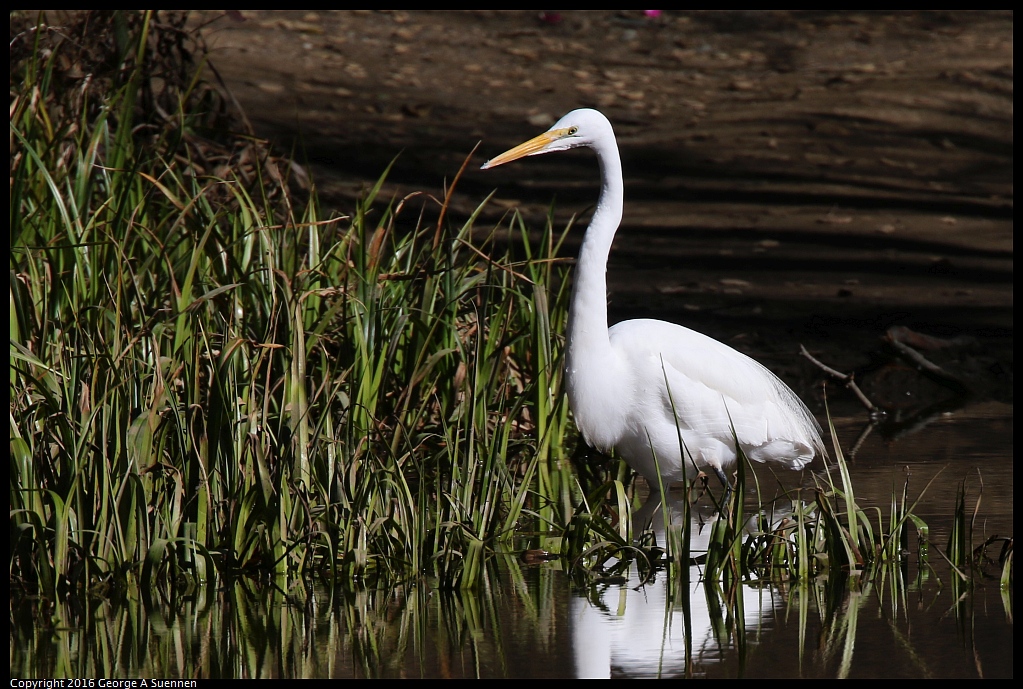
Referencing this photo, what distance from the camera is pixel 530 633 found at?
10.9 feet

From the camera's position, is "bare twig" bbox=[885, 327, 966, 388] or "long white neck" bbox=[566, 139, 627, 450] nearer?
"long white neck" bbox=[566, 139, 627, 450]

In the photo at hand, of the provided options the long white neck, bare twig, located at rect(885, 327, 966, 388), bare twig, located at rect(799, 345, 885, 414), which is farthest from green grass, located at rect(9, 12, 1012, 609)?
bare twig, located at rect(885, 327, 966, 388)

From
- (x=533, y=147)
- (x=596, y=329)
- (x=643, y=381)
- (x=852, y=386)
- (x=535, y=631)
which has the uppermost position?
(x=533, y=147)

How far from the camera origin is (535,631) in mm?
3326

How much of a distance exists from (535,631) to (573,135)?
1.88 metres

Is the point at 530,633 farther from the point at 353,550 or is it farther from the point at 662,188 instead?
the point at 662,188

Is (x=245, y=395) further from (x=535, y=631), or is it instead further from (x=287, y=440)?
(x=535, y=631)

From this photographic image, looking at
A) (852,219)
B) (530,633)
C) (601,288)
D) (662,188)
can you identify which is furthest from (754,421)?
(662,188)

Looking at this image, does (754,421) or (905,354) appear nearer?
(754,421)

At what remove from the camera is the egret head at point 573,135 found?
446cm

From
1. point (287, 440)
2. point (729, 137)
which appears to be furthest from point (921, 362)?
point (729, 137)

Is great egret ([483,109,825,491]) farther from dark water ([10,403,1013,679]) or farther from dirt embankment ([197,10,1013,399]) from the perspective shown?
dirt embankment ([197,10,1013,399])

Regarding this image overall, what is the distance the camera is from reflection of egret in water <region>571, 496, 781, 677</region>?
3.14 metres
